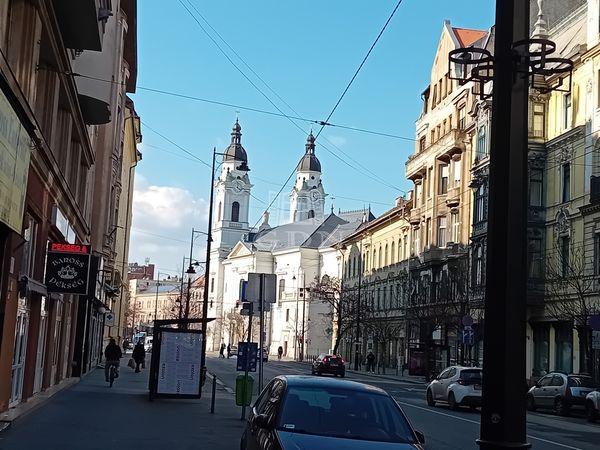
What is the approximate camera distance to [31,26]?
15641 mm

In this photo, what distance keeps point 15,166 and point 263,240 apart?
405ft

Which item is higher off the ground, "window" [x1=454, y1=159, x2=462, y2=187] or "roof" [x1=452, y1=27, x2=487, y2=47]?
"roof" [x1=452, y1=27, x2=487, y2=47]

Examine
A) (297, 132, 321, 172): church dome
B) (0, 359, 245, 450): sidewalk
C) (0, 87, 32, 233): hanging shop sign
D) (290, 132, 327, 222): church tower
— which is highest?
(297, 132, 321, 172): church dome

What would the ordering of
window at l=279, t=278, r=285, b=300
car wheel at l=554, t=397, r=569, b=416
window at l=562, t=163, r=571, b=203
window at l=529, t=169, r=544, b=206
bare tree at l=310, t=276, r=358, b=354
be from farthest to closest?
window at l=279, t=278, r=285, b=300, bare tree at l=310, t=276, r=358, b=354, window at l=529, t=169, r=544, b=206, window at l=562, t=163, r=571, b=203, car wheel at l=554, t=397, r=569, b=416

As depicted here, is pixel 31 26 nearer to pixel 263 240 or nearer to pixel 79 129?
pixel 79 129

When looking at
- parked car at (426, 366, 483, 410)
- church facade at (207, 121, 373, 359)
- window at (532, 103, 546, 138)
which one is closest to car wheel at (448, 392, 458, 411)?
parked car at (426, 366, 483, 410)

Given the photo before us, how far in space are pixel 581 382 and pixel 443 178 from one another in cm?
3307

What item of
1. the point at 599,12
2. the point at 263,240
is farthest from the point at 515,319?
the point at 263,240

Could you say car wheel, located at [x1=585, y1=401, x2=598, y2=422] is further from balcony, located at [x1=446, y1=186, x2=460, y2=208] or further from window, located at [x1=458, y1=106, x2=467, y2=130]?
window, located at [x1=458, y1=106, x2=467, y2=130]

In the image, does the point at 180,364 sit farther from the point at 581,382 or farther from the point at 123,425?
the point at 581,382

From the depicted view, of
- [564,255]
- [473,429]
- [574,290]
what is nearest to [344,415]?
[473,429]

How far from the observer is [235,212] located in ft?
500

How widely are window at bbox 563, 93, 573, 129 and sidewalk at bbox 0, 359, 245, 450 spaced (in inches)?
1045

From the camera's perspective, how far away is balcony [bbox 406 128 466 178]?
56.8 meters
